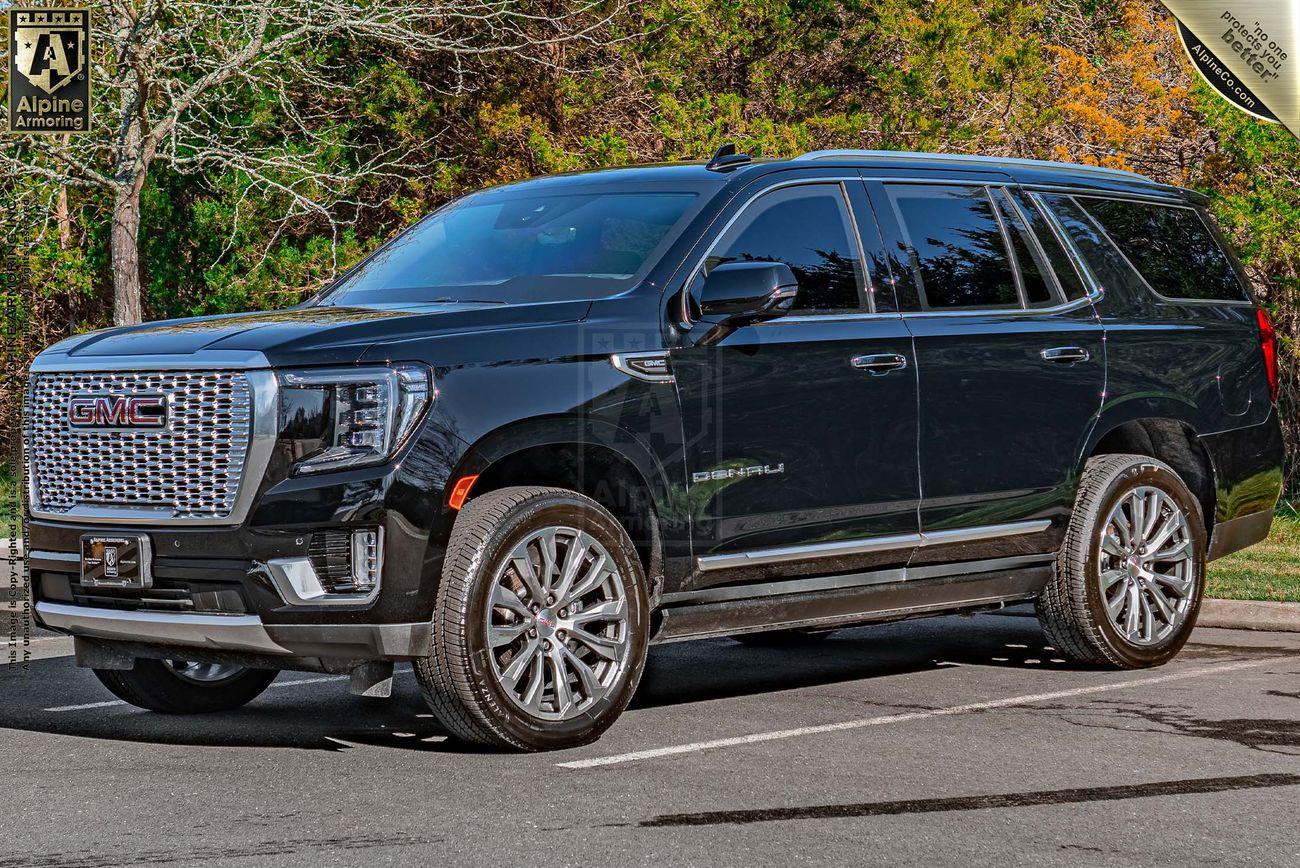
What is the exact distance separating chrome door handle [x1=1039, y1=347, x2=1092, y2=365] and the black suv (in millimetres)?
25

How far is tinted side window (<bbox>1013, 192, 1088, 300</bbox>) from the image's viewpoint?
8.45 m

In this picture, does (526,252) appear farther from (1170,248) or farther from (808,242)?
(1170,248)

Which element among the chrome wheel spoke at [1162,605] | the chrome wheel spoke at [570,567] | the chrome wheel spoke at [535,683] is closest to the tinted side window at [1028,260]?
the chrome wheel spoke at [1162,605]

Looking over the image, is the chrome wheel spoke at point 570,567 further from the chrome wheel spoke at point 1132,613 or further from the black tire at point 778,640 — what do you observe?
the black tire at point 778,640

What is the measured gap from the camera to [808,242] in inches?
296

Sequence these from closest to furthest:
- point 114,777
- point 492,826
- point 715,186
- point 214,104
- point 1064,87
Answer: point 492,826
point 114,777
point 715,186
point 214,104
point 1064,87

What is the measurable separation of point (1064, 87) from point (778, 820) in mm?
25288

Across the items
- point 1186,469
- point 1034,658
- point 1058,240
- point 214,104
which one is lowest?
point 1034,658

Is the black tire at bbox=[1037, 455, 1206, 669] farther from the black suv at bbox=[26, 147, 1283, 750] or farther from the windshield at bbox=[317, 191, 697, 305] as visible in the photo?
the windshield at bbox=[317, 191, 697, 305]

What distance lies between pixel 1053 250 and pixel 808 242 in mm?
1581

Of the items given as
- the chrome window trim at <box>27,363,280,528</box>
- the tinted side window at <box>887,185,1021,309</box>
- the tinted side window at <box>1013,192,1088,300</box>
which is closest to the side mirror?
the tinted side window at <box>887,185,1021,309</box>

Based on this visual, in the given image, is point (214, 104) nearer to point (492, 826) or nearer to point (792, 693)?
point (792, 693)

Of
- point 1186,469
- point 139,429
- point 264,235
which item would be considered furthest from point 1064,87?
point 139,429

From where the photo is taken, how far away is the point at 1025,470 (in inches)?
316
